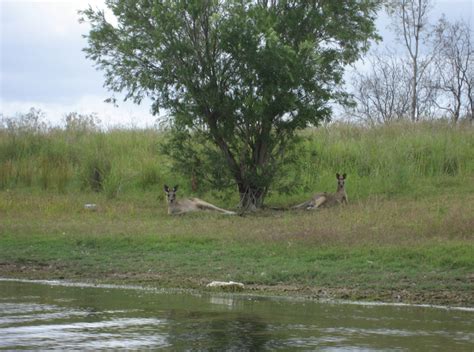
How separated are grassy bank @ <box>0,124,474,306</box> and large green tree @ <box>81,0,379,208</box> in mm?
1748

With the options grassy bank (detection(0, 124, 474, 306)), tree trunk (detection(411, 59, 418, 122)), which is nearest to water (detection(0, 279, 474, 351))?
grassy bank (detection(0, 124, 474, 306))

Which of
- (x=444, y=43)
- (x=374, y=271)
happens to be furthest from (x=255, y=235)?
(x=444, y=43)

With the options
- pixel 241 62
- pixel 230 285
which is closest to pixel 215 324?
pixel 230 285

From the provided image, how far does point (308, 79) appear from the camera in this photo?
21.2 meters

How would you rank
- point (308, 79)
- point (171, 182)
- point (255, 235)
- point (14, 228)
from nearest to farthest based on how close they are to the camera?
1. point (255, 235)
2. point (14, 228)
3. point (308, 79)
4. point (171, 182)

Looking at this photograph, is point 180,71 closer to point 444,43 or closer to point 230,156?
point 230,156

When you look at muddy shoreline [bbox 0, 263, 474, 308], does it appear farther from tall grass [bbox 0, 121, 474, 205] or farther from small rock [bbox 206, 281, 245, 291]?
tall grass [bbox 0, 121, 474, 205]

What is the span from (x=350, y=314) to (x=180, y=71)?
11662 millimetres

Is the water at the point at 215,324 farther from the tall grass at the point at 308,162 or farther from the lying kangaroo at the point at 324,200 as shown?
the tall grass at the point at 308,162

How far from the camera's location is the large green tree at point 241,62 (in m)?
20.5

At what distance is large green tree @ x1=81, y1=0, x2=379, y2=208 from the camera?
20453 mm

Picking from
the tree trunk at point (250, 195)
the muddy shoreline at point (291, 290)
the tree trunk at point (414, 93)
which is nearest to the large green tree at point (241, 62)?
the tree trunk at point (250, 195)

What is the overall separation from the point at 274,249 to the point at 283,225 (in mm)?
3188

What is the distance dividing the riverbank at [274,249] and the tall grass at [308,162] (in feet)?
8.65
